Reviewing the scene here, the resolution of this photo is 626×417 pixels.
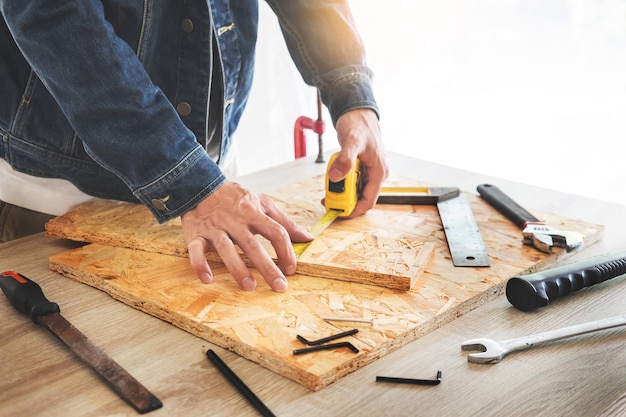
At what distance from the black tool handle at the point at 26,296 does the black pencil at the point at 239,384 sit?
10.9 inches

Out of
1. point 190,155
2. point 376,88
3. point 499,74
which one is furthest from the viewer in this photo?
point 376,88

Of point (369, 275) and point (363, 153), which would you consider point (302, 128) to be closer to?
point (363, 153)

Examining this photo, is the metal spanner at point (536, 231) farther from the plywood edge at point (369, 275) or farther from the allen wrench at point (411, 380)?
the allen wrench at point (411, 380)

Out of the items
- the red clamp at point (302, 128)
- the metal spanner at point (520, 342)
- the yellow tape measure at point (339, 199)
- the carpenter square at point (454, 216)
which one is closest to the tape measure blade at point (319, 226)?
the yellow tape measure at point (339, 199)

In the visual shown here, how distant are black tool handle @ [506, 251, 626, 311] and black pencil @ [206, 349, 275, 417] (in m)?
0.43

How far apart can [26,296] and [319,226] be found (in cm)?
51

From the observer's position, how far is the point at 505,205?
132cm

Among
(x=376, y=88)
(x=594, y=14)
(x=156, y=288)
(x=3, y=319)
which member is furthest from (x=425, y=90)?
(x=3, y=319)

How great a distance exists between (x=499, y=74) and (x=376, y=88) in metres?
0.54

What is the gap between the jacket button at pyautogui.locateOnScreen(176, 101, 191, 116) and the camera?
1.28m

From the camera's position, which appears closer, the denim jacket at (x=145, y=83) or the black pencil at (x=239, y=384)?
the black pencil at (x=239, y=384)

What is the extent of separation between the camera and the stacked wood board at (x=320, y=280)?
883 mm

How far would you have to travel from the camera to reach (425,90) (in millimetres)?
2326

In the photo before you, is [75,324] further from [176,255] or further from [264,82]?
[264,82]
